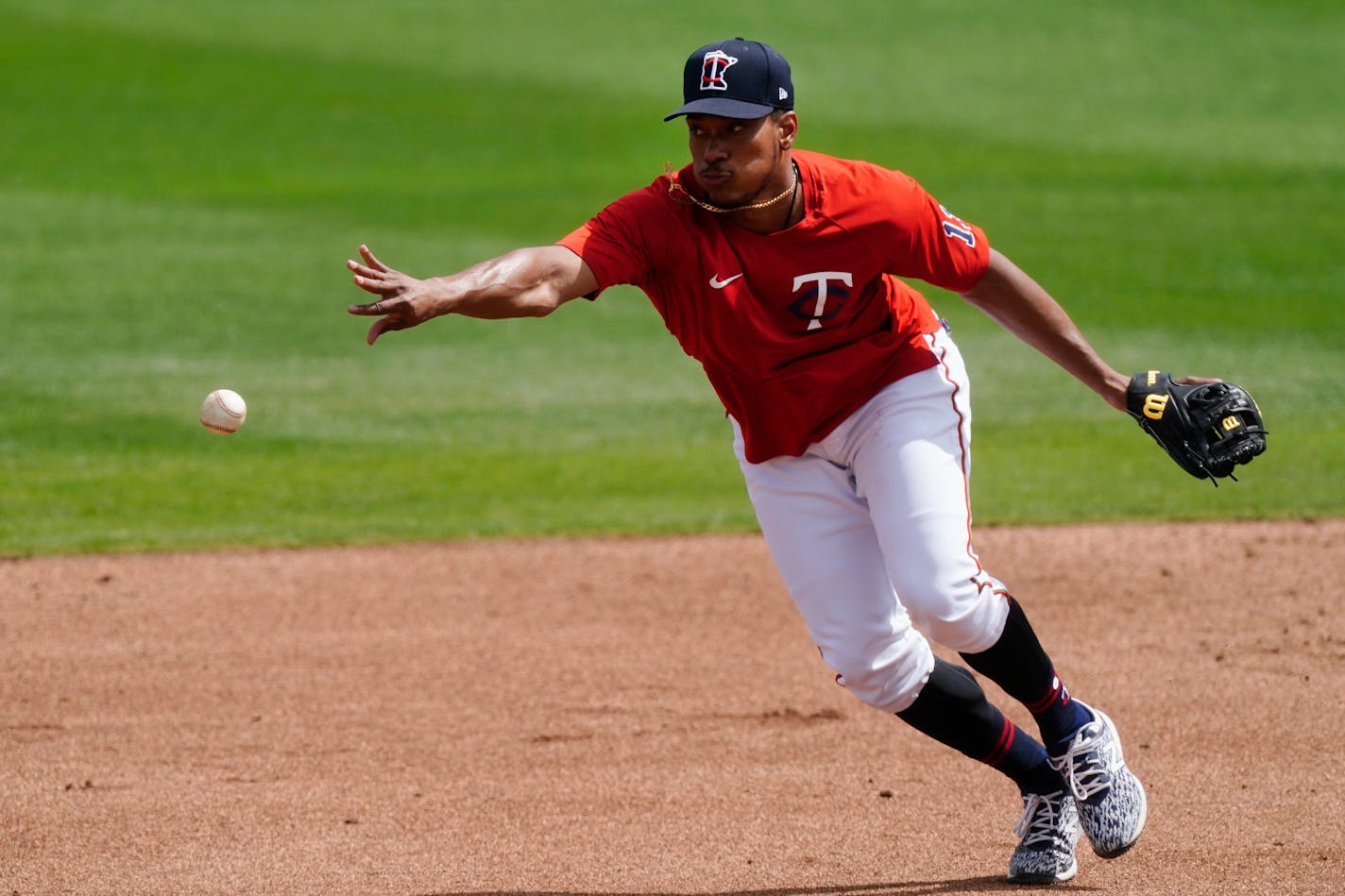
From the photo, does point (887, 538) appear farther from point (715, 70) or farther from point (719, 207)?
point (715, 70)

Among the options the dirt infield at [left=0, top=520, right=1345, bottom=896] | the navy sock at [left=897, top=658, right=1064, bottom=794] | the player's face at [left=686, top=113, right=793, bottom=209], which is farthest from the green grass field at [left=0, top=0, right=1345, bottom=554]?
the player's face at [left=686, top=113, right=793, bottom=209]

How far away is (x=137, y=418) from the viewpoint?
450 inches

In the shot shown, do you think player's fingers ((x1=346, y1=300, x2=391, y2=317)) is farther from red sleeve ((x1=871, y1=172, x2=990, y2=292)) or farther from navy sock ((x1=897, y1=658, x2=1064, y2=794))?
navy sock ((x1=897, y1=658, x2=1064, y2=794))

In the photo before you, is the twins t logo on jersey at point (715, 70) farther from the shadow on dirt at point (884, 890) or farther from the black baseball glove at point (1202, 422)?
the shadow on dirt at point (884, 890)

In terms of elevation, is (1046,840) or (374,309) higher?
(374,309)

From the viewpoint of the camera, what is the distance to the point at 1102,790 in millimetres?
4883

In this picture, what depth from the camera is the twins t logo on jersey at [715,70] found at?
15.2 feet

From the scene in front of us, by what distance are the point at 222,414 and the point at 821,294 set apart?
6.49 feet

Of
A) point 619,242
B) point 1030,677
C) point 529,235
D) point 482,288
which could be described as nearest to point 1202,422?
point 1030,677

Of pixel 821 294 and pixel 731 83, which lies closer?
pixel 731 83

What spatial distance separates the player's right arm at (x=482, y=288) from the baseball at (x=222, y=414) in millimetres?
1070

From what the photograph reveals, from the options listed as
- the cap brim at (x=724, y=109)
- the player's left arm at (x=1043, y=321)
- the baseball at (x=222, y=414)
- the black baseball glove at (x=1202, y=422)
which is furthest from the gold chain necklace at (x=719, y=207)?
the baseball at (x=222, y=414)

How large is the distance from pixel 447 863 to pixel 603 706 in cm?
161

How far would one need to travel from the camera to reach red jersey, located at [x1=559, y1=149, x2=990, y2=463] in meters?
4.72
